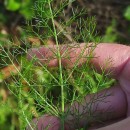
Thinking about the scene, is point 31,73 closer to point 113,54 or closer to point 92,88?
point 92,88

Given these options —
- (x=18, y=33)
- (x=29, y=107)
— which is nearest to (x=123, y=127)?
(x=29, y=107)

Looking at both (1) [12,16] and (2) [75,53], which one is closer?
(2) [75,53]

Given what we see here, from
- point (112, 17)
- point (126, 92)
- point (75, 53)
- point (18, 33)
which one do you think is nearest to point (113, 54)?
point (126, 92)

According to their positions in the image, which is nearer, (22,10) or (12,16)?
(22,10)

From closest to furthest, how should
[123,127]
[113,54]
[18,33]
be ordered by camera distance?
1. [123,127]
2. [113,54]
3. [18,33]

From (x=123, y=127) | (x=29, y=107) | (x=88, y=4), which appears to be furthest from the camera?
(x=88, y=4)

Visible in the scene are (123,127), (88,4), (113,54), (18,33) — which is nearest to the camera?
(123,127)

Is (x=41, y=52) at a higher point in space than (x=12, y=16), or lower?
higher

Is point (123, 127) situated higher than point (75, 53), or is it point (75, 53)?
point (75, 53)

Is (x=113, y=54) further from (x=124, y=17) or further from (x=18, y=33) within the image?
(x=124, y=17)
